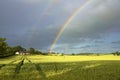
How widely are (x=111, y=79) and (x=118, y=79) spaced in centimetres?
47

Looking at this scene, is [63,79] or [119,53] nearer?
[63,79]

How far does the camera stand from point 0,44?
442ft

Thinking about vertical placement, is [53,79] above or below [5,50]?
below

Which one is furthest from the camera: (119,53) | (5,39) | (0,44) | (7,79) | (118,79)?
(119,53)

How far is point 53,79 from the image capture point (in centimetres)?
1828

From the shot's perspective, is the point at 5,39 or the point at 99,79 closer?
the point at 99,79

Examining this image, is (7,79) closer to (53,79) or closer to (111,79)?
(53,79)

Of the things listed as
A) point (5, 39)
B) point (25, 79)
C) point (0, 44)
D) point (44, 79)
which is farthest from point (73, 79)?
point (5, 39)

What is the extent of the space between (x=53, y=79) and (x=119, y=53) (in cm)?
17726

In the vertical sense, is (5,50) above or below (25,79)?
above

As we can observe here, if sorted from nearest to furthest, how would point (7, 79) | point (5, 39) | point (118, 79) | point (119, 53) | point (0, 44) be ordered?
point (118, 79)
point (7, 79)
point (0, 44)
point (5, 39)
point (119, 53)

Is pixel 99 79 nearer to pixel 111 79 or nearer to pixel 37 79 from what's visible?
pixel 111 79

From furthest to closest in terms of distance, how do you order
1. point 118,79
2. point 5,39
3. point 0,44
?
point 5,39 < point 0,44 < point 118,79

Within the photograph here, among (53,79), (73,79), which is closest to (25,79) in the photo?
(53,79)
